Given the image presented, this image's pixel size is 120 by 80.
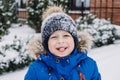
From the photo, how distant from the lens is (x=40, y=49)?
298cm

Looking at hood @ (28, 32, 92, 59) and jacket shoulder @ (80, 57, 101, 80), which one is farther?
hood @ (28, 32, 92, 59)

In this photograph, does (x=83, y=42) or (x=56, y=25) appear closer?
(x=56, y=25)

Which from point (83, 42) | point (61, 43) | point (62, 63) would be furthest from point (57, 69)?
point (83, 42)

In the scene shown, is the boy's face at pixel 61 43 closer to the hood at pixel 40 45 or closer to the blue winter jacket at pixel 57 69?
the blue winter jacket at pixel 57 69

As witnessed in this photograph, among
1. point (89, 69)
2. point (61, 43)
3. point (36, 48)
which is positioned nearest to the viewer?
point (61, 43)

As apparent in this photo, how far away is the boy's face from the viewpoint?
8.95ft

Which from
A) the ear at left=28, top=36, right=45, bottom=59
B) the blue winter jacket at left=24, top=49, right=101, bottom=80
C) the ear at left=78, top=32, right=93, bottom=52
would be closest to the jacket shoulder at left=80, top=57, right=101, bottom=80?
the blue winter jacket at left=24, top=49, right=101, bottom=80

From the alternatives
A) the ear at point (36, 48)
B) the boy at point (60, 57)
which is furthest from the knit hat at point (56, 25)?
the ear at point (36, 48)

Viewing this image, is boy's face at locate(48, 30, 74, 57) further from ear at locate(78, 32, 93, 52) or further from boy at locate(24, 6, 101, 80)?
ear at locate(78, 32, 93, 52)

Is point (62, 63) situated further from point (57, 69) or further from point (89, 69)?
point (89, 69)

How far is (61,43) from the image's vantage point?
271 centimetres

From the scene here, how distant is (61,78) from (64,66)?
9cm

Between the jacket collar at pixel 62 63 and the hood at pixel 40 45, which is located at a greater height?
the hood at pixel 40 45

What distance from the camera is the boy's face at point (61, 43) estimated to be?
2727mm
